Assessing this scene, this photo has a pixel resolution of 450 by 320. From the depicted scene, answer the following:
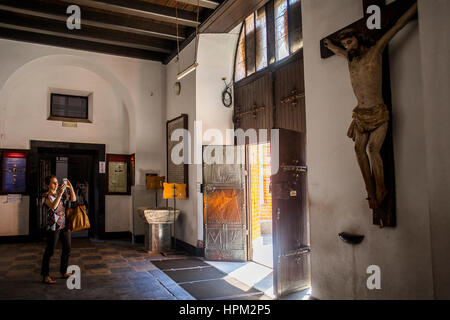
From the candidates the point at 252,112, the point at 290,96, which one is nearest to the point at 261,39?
the point at 252,112

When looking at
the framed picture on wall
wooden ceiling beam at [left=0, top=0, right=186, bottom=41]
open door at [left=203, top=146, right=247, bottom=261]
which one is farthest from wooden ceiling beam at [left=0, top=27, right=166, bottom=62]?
open door at [left=203, top=146, right=247, bottom=261]

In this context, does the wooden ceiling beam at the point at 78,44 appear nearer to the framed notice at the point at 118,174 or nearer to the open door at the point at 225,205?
the framed notice at the point at 118,174

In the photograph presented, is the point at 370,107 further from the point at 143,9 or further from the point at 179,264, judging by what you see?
the point at 143,9

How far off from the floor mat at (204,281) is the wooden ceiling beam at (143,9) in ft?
15.0

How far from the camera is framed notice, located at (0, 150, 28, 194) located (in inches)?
304

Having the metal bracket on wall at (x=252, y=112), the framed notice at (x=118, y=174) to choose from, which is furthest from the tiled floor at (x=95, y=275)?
the metal bracket on wall at (x=252, y=112)

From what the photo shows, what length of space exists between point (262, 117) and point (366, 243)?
3.17 m

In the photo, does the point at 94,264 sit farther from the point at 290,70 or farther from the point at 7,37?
the point at 7,37

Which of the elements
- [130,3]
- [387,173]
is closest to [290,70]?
[387,173]

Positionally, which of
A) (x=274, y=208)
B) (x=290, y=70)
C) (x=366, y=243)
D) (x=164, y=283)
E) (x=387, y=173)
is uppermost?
(x=290, y=70)

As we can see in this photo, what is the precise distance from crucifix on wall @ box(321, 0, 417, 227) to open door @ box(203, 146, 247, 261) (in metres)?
3.46

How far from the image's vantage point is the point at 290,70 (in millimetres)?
5203

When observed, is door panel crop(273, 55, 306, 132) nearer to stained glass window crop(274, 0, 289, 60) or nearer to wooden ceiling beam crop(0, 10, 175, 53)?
stained glass window crop(274, 0, 289, 60)

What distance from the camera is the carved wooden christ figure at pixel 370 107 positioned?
9.91 ft
